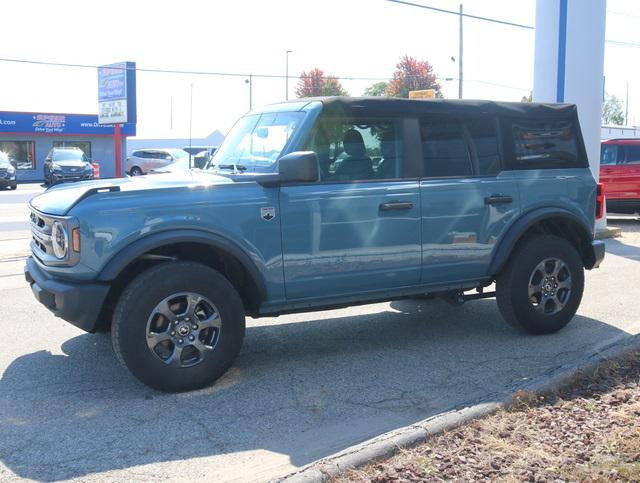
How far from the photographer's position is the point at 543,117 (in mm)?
6559

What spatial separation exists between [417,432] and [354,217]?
189cm

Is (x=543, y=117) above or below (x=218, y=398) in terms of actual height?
above

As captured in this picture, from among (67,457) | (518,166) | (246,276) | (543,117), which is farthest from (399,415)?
(543,117)

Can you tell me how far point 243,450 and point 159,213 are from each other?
1639 millimetres

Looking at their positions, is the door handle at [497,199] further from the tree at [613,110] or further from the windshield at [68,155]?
the tree at [613,110]

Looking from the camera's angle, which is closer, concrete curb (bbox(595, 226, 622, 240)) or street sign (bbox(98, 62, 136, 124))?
concrete curb (bbox(595, 226, 622, 240))

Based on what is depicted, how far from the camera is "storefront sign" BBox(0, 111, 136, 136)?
41.0m

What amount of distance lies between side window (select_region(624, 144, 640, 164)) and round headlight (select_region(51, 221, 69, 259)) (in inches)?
558

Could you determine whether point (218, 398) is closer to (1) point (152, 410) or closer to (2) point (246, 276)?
(1) point (152, 410)

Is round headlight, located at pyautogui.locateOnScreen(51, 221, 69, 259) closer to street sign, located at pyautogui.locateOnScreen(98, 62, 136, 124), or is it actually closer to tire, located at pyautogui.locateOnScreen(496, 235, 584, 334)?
tire, located at pyautogui.locateOnScreen(496, 235, 584, 334)

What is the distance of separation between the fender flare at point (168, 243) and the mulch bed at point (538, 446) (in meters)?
1.80

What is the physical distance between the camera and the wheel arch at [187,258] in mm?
4680

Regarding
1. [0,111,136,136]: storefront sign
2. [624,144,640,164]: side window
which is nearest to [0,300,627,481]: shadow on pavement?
[624,144,640,164]: side window

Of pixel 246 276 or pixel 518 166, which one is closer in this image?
pixel 246 276
